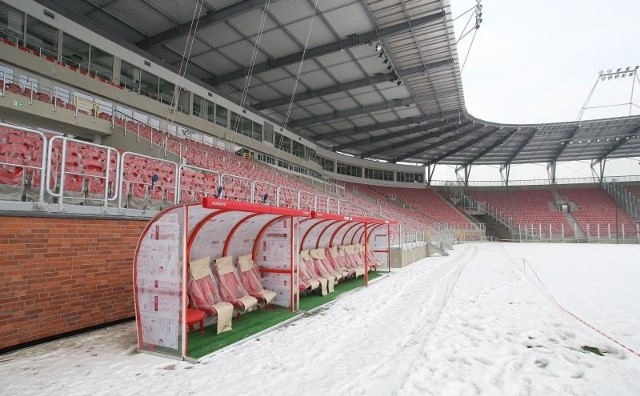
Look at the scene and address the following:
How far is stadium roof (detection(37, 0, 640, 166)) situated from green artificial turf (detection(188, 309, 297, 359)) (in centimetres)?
1450

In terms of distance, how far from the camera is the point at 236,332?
6.24 meters

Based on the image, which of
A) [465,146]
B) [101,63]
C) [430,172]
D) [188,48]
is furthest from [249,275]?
[430,172]

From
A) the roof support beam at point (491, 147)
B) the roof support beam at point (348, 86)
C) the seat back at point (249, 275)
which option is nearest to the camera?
the seat back at point (249, 275)

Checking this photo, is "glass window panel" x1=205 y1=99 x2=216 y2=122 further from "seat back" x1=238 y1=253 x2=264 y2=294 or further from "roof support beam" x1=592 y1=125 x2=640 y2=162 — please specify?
"roof support beam" x1=592 y1=125 x2=640 y2=162

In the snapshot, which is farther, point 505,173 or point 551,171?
point 505,173

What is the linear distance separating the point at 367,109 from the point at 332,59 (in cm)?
905

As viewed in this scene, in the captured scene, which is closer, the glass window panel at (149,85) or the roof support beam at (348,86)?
the glass window panel at (149,85)

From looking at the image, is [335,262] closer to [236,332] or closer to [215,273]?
[215,273]

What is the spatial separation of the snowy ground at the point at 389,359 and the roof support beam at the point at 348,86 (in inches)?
751

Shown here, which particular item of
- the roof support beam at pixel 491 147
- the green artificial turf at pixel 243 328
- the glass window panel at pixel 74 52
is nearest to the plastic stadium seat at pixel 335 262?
the green artificial turf at pixel 243 328

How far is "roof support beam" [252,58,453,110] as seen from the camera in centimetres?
2386

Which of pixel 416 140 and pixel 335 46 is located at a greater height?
pixel 335 46

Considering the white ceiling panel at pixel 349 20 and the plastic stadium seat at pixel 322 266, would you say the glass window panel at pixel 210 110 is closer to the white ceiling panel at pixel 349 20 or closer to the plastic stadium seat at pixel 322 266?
the white ceiling panel at pixel 349 20

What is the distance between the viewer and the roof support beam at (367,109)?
1142 inches
